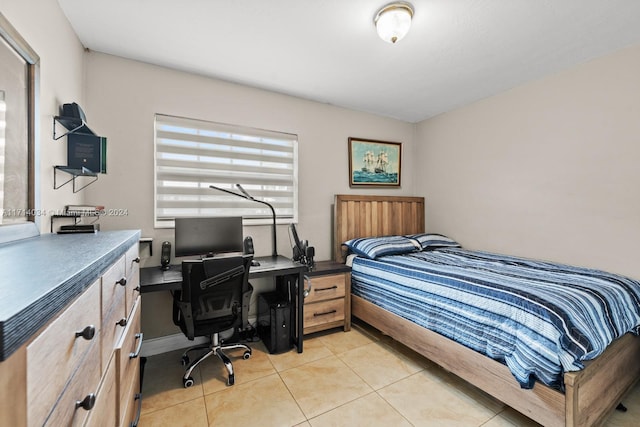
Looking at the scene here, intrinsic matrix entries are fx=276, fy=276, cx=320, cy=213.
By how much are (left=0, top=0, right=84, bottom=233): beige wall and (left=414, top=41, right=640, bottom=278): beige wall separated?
3700 mm

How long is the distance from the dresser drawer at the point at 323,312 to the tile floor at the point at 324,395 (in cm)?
27

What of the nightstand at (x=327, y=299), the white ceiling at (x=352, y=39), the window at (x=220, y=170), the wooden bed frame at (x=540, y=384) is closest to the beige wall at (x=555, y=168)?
the white ceiling at (x=352, y=39)

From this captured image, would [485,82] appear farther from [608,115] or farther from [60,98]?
[60,98]

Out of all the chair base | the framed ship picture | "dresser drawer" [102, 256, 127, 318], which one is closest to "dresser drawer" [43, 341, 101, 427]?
"dresser drawer" [102, 256, 127, 318]

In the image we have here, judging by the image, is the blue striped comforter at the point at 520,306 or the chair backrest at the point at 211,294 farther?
the chair backrest at the point at 211,294

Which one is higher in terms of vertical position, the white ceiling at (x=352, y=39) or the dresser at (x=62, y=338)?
the white ceiling at (x=352, y=39)

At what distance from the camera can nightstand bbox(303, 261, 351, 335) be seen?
2.61 meters

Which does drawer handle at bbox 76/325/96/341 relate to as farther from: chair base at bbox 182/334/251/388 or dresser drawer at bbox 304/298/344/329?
dresser drawer at bbox 304/298/344/329

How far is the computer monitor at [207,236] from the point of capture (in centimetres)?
229

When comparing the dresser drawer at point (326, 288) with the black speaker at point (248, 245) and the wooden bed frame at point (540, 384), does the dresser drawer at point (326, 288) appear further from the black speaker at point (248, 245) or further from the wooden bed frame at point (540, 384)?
the black speaker at point (248, 245)

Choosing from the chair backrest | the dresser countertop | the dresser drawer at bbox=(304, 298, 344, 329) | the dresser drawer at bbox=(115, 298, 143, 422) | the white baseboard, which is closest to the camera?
the dresser countertop

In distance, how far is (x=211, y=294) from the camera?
6.46 ft

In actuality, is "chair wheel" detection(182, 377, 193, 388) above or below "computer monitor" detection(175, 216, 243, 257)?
below

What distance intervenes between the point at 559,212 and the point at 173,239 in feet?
11.5
